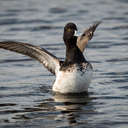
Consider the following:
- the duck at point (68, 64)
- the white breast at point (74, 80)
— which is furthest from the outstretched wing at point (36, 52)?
the white breast at point (74, 80)

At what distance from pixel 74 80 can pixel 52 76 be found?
2.14m

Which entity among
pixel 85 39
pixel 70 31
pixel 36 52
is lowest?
pixel 36 52

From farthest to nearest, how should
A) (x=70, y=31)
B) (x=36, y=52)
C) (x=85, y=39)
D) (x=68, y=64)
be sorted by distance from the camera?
(x=85, y=39) → (x=36, y=52) → (x=70, y=31) → (x=68, y=64)

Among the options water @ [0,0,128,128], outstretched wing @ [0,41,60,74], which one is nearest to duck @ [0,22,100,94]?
outstretched wing @ [0,41,60,74]

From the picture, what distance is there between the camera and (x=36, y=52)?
34.5ft

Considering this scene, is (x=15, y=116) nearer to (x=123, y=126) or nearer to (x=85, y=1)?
(x=123, y=126)

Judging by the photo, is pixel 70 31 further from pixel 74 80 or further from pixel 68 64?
pixel 74 80

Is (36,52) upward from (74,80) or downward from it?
upward

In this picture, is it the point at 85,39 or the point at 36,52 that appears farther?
the point at 85,39

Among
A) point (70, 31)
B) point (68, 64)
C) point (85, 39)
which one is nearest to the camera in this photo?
point (68, 64)

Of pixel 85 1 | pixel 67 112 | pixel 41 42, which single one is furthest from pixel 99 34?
pixel 67 112

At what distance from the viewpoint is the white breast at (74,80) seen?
989 centimetres

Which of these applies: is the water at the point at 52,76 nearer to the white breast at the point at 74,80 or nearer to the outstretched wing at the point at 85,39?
the white breast at the point at 74,80

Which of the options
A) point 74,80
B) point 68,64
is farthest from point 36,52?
point 74,80
